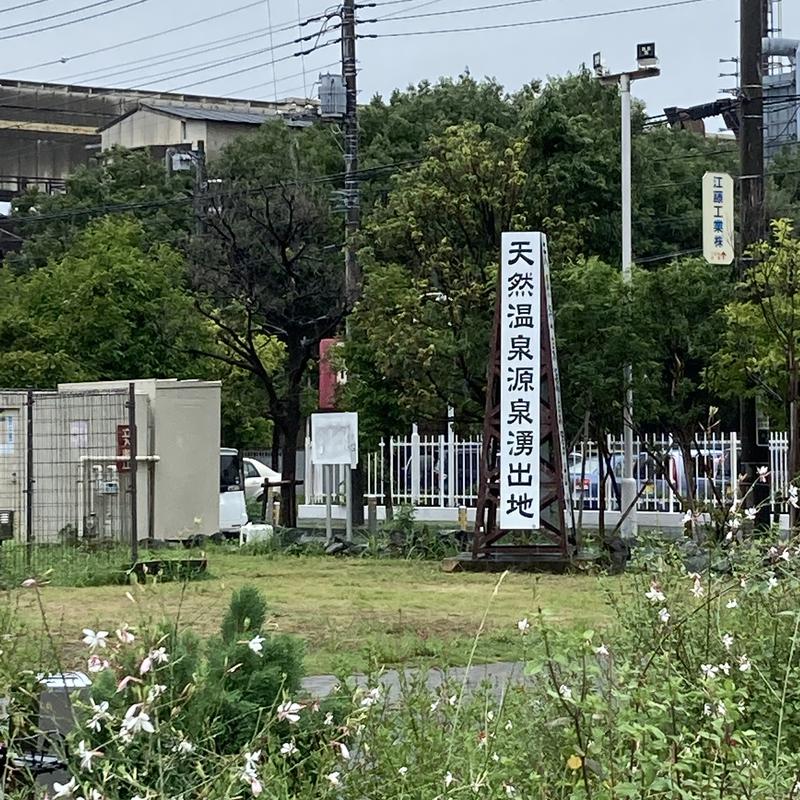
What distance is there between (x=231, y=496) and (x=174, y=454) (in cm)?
605

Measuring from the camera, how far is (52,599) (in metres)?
12.6

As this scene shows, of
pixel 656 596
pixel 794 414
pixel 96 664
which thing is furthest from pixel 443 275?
pixel 96 664

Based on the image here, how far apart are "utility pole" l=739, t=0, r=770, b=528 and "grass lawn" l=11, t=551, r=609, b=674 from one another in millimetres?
3181

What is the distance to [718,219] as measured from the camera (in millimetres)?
19969

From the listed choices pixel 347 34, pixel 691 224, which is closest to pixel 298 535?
pixel 347 34

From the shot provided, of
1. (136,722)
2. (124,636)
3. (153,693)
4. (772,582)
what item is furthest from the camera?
(772,582)

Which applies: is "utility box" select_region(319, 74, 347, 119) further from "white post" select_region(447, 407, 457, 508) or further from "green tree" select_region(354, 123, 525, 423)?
"white post" select_region(447, 407, 457, 508)

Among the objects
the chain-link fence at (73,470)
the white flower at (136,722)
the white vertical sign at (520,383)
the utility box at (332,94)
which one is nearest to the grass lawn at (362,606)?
the white vertical sign at (520,383)

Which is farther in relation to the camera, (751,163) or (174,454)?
(174,454)

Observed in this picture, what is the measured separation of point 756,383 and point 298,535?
22.5 ft

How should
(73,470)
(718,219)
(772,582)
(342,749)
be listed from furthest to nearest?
(718,219), (73,470), (772,582), (342,749)

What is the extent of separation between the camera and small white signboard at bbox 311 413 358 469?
1961 centimetres

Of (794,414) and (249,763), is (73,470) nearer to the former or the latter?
(794,414)

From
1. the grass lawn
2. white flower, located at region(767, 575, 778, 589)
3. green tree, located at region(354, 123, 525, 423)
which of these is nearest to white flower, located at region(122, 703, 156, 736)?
white flower, located at region(767, 575, 778, 589)
